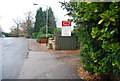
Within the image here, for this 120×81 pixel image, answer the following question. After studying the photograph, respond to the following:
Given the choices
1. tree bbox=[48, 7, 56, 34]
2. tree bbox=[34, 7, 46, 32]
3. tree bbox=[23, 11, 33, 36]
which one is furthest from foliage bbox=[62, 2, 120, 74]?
tree bbox=[23, 11, 33, 36]

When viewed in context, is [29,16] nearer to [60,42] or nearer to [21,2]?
[60,42]

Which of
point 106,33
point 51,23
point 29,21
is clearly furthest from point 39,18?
point 106,33

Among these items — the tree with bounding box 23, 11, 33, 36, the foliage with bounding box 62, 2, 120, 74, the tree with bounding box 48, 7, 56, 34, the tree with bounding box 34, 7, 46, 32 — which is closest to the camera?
the foliage with bounding box 62, 2, 120, 74

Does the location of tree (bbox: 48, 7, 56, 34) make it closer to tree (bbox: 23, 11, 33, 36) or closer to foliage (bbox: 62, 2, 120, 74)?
tree (bbox: 23, 11, 33, 36)

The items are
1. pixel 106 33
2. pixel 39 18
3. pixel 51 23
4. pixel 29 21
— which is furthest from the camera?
pixel 29 21

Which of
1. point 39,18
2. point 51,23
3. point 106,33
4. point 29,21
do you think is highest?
point 39,18

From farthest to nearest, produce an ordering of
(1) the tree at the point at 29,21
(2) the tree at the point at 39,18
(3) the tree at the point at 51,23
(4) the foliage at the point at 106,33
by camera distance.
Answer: (1) the tree at the point at 29,21 < (2) the tree at the point at 39,18 < (3) the tree at the point at 51,23 < (4) the foliage at the point at 106,33

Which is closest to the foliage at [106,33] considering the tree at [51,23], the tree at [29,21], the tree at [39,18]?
the tree at [51,23]

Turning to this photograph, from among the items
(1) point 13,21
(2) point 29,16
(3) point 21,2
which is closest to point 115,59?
(3) point 21,2

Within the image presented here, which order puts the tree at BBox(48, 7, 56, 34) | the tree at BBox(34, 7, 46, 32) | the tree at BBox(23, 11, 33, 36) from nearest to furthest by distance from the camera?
the tree at BBox(48, 7, 56, 34) → the tree at BBox(34, 7, 46, 32) → the tree at BBox(23, 11, 33, 36)

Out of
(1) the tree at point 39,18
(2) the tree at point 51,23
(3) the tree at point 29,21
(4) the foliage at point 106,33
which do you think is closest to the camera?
(4) the foliage at point 106,33

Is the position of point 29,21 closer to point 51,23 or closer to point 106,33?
point 51,23

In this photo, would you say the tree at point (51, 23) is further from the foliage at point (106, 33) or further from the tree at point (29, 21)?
the foliage at point (106, 33)

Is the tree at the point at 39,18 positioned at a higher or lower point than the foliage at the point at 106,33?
higher
